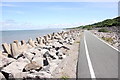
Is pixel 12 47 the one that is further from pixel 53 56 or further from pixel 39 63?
pixel 39 63

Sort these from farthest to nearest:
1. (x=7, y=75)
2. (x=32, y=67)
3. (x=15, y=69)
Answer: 1. (x=32, y=67)
2. (x=15, y=69)
3. (x=7, y=75)

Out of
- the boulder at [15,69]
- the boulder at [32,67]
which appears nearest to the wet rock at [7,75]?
the boulder at [15,69]

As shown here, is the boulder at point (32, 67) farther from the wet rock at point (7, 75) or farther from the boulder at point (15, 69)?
the wet rock at point (7, 75)

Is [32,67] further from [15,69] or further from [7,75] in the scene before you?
[7,75]

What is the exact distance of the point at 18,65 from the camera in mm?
11773

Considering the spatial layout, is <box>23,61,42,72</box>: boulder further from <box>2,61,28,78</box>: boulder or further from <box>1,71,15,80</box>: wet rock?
<box>1,71,15,80</box>: wet rock

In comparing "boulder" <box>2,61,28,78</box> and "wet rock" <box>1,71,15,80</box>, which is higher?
"boulder" <box>2,61,28,78</box>

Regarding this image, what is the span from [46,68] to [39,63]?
139 cm

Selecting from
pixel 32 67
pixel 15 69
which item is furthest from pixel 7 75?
pixel 32 67

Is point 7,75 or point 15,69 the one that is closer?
point 7,75

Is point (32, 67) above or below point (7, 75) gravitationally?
above

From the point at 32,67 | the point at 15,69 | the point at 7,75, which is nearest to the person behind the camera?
the point at 7,75

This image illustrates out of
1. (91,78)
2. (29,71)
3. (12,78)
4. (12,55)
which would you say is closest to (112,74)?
(91,78)

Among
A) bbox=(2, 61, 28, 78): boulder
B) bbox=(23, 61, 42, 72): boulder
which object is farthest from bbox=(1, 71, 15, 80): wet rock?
bbox=(23, 61, 42, 72): boulder
